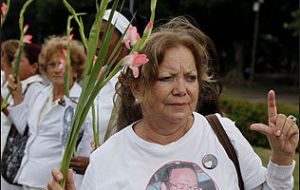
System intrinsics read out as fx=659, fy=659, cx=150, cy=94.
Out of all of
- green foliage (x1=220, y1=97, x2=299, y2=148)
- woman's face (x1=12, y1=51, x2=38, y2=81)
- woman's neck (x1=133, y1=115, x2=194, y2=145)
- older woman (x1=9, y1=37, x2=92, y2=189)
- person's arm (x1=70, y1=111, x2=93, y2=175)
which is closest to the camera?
woman's neck (x1=133, y1=115, x2=194, y2=145)

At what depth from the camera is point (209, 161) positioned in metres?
2.10

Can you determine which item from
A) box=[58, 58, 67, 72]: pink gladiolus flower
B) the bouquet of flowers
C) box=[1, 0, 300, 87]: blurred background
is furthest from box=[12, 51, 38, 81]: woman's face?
box=[1, 0, 300, 87]: blurred background

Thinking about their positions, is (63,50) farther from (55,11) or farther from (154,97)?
(55,11)

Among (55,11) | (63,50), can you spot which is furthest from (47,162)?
(55,11)

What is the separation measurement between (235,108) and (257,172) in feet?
34.0

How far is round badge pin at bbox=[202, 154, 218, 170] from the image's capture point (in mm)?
2088

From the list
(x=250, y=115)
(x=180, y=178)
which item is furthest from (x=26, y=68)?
(x=250, y=115)

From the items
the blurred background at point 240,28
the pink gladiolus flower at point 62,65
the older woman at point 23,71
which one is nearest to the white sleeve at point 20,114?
the older woman at point 23,71

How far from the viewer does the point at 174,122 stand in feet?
6.88

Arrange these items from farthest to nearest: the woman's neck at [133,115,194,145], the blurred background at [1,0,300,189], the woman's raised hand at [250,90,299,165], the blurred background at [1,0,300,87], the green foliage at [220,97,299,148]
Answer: the blurred background at [1,0,300,87] < the blurred background at [1,0,300,189] < the green foliage at [220,97,299,148] < the woman's neck at [133,115,194,145] < the woman's raised hand at [250,90,299,165]

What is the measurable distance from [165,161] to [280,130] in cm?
37

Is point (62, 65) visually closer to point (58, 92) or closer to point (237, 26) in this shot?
point (58, 92)

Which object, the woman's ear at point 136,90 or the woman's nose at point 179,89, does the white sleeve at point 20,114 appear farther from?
the woman's nose at point 179,89

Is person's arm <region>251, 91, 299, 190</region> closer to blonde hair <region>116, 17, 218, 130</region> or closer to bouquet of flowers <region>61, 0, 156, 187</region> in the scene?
blonde hair <region>116, 17, 218, 130</region>
